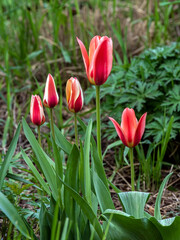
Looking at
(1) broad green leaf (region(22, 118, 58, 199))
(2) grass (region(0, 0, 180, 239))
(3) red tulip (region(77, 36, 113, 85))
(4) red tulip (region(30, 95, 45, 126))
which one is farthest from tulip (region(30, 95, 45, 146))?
(2) grass (region(0, 0, 180, 239))

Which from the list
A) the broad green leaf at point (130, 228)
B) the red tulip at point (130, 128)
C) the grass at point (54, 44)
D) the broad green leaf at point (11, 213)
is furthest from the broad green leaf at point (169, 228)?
the grass at point (54, 44)

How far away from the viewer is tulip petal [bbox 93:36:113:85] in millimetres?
1154

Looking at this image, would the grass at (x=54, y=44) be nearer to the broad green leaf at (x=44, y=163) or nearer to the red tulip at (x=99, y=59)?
the broad green leaf at (x=44, y=163)

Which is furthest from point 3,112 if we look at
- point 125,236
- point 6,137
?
point 125,236

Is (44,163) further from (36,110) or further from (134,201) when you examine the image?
(134,201)

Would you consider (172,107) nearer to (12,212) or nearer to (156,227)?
(156,227)

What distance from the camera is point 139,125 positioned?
3.94 ft

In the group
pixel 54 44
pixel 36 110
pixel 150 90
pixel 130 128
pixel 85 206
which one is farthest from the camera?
pixel 54 44

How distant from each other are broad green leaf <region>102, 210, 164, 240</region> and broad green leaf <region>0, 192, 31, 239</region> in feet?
0.82

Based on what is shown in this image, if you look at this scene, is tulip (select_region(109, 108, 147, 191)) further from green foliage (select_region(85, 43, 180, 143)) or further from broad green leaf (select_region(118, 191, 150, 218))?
green foliage (select_region(85, 43, 180, 143))

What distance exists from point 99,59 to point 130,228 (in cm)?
54

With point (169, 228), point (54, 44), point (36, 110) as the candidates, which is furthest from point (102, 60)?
point (54, 44)

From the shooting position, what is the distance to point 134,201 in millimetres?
1221

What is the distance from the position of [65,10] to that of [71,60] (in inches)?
32.1
